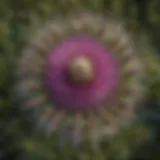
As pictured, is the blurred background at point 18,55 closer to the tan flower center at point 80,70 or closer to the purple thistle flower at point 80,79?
the purple thistle flower at point 80,79

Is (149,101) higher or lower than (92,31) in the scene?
lower

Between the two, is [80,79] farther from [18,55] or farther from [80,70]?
[18,55]

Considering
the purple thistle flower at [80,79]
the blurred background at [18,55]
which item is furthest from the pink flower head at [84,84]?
the blurred background at [18,55]

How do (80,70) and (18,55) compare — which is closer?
(80,70)

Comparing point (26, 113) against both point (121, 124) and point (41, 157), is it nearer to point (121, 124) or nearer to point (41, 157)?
point (41, 157)

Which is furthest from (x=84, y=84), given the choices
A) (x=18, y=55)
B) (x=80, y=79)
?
(x=18, y=55)

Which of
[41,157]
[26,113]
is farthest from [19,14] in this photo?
[41,157]
